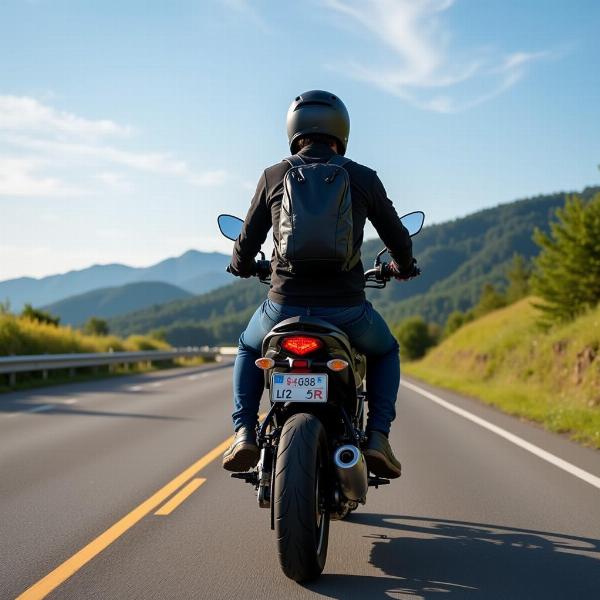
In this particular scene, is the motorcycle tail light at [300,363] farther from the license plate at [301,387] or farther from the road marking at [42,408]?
the road marking at [42,408]

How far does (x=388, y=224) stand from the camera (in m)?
4.80

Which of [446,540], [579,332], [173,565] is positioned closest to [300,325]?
[173,565]

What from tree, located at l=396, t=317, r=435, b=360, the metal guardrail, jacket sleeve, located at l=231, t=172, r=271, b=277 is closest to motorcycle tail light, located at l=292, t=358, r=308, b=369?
jacket sleeve, located at l=231, t=172, r=271, b=277

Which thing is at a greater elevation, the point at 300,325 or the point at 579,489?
the point at 300,325

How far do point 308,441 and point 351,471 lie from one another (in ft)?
1.04

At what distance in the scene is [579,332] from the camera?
63.4 ft

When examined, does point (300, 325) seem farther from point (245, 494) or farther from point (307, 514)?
point (245, 494)

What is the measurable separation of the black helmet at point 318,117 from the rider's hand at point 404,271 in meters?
0.85

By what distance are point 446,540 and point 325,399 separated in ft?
5.28

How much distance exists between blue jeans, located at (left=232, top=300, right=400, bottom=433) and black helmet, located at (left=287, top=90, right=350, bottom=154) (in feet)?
3.34

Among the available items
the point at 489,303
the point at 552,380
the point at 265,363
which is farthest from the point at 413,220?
the point at 489,303

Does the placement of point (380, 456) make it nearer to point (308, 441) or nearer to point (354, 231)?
point (308, 441)

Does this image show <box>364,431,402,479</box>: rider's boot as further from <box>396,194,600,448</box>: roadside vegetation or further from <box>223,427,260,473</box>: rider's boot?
<box>396,194,600,448</box>: roadside vegetation

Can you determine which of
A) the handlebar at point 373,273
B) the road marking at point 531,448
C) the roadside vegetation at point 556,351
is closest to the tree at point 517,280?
the roadside vegetation at point 556,351
